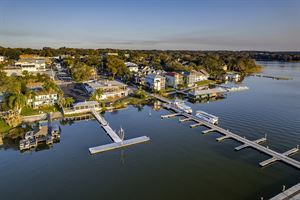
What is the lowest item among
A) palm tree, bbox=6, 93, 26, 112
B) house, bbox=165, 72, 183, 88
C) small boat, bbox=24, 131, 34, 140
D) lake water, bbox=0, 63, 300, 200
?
lake water, bbox=0, 63, 300, 200

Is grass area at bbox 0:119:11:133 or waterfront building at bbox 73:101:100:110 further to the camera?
waterfront building at bbox 73:101:100:110

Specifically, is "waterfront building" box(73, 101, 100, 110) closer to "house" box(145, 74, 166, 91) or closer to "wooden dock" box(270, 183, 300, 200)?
"house" box(145, 74, 166, 91)

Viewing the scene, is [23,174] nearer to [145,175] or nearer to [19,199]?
[19,199]

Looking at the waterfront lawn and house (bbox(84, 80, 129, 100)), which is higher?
house (bbox(84, 80, 129, 100))

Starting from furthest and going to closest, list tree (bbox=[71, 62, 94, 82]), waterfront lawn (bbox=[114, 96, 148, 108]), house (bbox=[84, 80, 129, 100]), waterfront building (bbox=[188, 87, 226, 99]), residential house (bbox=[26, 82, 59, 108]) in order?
tree (bbox=[71, 62, 94, 82]), waterfront building (bbox=[188, 87, 226, 99]), house (bbox=[84, 80, 129, 100]), waterfront lawn (bbox=[114, 96, 148, 108]), residential house (bbox=[26, 82, 59, 108])

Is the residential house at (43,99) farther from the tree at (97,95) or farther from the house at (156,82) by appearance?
the house at (156,82)

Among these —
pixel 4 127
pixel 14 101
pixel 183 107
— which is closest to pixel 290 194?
pixel 183 107

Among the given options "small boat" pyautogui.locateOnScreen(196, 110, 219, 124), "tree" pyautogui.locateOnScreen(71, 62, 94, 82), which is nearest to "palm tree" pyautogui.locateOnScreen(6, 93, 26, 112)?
"small boat" pyautogui.locateOnScreen(196, 110, 219, 124)

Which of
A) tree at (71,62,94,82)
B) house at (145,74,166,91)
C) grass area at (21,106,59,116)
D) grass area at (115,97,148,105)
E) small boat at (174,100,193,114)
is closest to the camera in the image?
grass area at (21,106,59,116)
